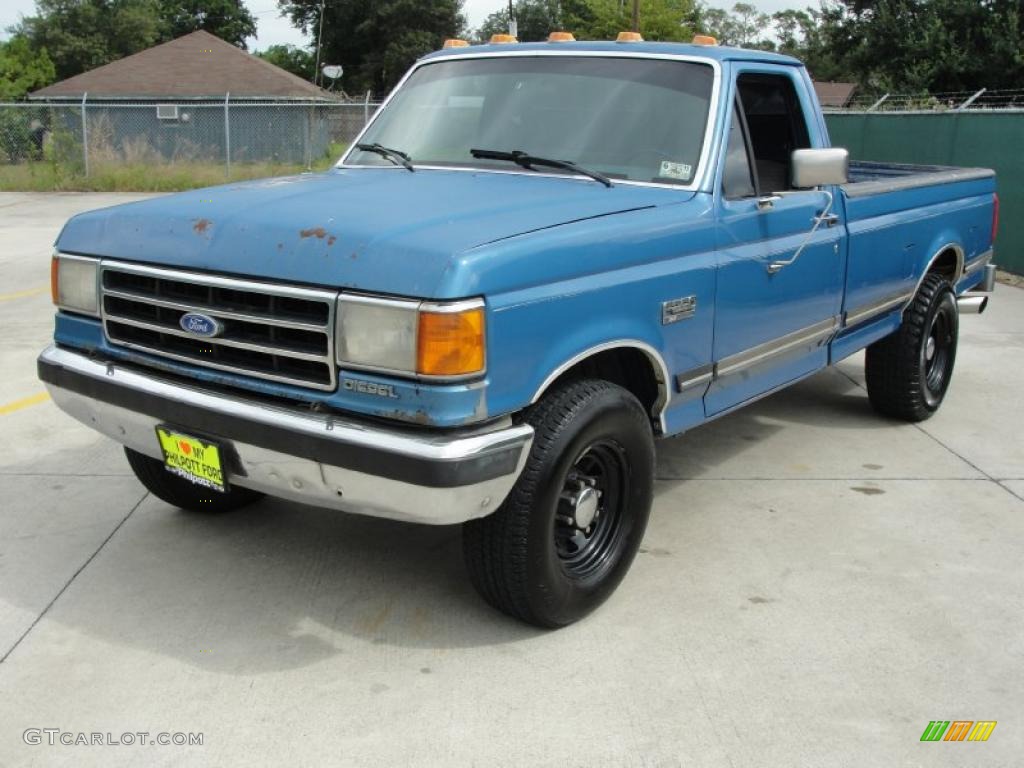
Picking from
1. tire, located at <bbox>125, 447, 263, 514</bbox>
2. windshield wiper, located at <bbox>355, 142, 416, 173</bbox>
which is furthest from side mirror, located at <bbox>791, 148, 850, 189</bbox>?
tire, located at <bbox>125, 447, 263, 514</bbox>

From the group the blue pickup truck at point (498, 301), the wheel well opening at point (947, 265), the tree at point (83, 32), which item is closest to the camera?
the blue pickup truck at point (498, 301)

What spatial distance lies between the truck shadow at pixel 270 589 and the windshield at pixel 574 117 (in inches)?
63.5

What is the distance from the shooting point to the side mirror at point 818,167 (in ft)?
13.7

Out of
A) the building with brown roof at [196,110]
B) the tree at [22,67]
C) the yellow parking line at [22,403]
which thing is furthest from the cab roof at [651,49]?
the tree at [22,67]

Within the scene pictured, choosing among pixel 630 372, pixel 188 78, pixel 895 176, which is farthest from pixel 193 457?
pixel 188 78

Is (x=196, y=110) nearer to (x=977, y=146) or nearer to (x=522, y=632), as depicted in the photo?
(x=977, y=146)

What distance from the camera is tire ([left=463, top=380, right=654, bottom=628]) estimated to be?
10.8ft

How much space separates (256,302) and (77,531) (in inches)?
70.7

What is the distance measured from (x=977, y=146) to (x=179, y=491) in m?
11.4

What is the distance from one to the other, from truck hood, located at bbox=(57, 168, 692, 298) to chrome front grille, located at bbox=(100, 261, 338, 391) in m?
0.05

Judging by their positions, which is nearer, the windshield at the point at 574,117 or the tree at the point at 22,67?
the windshield at the point at 574,117

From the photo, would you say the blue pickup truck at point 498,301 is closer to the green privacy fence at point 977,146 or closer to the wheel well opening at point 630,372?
the wheel well opening at point 630,372

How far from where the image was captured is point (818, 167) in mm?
4199

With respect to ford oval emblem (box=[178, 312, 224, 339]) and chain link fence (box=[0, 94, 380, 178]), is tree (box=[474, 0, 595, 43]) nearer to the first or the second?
chain link fence (box=[0, 94, 380, 178])
